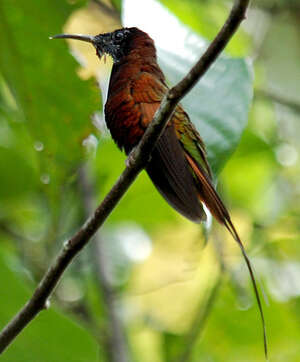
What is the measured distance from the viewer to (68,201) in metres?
4.11

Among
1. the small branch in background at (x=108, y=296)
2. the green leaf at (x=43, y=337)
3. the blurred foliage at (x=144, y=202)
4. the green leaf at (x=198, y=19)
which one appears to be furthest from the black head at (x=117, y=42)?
the green leaf at (x=198, y=19)

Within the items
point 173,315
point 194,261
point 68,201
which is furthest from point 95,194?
point 173,315

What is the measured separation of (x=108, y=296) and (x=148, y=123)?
103 cm

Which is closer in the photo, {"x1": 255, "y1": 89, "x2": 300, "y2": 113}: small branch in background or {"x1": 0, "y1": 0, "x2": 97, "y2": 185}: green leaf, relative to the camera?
{"x1": 0, "y1": 0, "x2": 97, "y2": 185}: green leaf

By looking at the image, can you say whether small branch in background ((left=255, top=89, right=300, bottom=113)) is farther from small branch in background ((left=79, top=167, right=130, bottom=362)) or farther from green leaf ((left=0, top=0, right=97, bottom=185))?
green leaf ((left=0, top=0, right=97, bottom=185))

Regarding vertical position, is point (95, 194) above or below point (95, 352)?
below

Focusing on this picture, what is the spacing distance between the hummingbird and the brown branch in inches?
16.8

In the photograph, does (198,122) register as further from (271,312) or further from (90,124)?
(271,312)

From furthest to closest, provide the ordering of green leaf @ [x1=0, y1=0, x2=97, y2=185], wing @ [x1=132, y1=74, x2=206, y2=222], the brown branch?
1. green leaf @ [x1=0, y1=0, x2=97, y2=185]
2. wing @ [x1=132, y1=74, x2=206, y2=222]
3. the brown branch

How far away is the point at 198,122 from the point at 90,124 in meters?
0.72

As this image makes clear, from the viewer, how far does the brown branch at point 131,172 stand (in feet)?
5.50

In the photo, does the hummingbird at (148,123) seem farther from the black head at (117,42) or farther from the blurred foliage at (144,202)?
the blurred foliage at (144,202)

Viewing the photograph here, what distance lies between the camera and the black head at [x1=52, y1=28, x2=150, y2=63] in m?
3.34

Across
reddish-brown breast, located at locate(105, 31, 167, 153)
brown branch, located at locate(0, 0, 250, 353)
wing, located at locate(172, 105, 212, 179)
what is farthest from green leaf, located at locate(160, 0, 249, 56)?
brown branch, located at locate(0, 0, 250, 353)
